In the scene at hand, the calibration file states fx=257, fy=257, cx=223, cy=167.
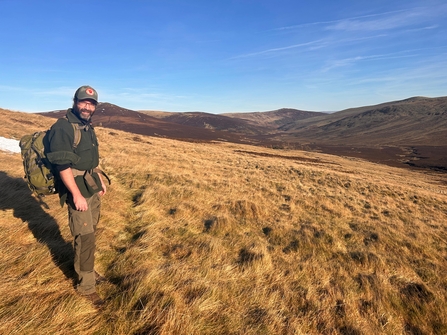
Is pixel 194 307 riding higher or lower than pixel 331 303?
higher

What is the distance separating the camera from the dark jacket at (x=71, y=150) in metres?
2.84

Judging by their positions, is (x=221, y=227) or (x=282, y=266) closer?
(x=282, y=266)

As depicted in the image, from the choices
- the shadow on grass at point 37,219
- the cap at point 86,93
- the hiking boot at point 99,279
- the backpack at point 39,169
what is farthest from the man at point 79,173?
the shadow on grass at point 37,219

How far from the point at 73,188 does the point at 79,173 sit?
0.35m

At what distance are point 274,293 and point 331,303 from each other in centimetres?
83

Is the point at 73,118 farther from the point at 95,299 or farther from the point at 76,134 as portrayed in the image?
the point at 95,299

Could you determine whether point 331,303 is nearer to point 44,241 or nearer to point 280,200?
point 44,241

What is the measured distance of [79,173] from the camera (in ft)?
10.5

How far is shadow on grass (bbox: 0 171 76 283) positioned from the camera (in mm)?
3732

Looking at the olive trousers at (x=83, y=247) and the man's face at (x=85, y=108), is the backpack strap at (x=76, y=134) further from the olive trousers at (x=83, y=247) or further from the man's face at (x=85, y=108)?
the olive trousers at (x=83, y=247)

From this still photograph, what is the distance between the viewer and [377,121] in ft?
499

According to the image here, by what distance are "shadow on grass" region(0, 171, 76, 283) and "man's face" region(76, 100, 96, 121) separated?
81.6 inches

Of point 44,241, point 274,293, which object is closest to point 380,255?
point 274,293

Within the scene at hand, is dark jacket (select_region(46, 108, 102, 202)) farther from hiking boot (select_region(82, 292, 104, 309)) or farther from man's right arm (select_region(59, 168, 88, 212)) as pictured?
hiking boot (select_region(82, 292, 104, 309))
